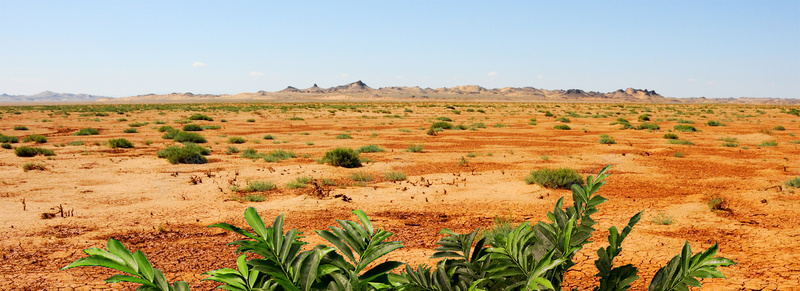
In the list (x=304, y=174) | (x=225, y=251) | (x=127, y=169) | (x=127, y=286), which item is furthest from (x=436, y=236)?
(x=127, y=169)

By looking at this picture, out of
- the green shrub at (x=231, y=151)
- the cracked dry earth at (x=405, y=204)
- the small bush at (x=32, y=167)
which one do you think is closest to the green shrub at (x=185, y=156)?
the cracked dry earth at (x=405, y=204)

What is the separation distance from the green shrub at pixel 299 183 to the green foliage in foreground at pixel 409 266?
342 inches

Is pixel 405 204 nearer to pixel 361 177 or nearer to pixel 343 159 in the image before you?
pixel 361 177

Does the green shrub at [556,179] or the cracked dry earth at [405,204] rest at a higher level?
the green shrub at [556,179]

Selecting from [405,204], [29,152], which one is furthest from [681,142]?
[29,152]

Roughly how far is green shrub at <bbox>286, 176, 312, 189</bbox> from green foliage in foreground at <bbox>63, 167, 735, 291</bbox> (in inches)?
342

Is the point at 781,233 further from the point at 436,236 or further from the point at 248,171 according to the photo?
the point at 248,171

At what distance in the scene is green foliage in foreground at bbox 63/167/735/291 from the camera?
1055 mm

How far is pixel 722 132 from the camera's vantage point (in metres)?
A: 23.6

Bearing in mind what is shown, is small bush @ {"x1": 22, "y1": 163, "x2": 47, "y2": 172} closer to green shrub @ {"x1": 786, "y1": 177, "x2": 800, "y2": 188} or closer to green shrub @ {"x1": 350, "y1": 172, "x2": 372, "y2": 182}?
green shrub @ {"x1": 350, "y1": 172, "x2": 372, "y2": 182}

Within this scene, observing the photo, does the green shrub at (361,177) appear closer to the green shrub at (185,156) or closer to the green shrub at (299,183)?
the green shrub at (299,183)

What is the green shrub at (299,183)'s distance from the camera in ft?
32.1

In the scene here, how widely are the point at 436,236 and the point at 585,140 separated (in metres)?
15.5

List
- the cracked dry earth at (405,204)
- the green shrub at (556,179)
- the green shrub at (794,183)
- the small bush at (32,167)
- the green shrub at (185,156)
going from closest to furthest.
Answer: the cracked dry earth at (405,204) → the green shrub at (794,183) → the green shrub at (556,179) → the small bush at (32,167) → the green shrub at (185,156)
